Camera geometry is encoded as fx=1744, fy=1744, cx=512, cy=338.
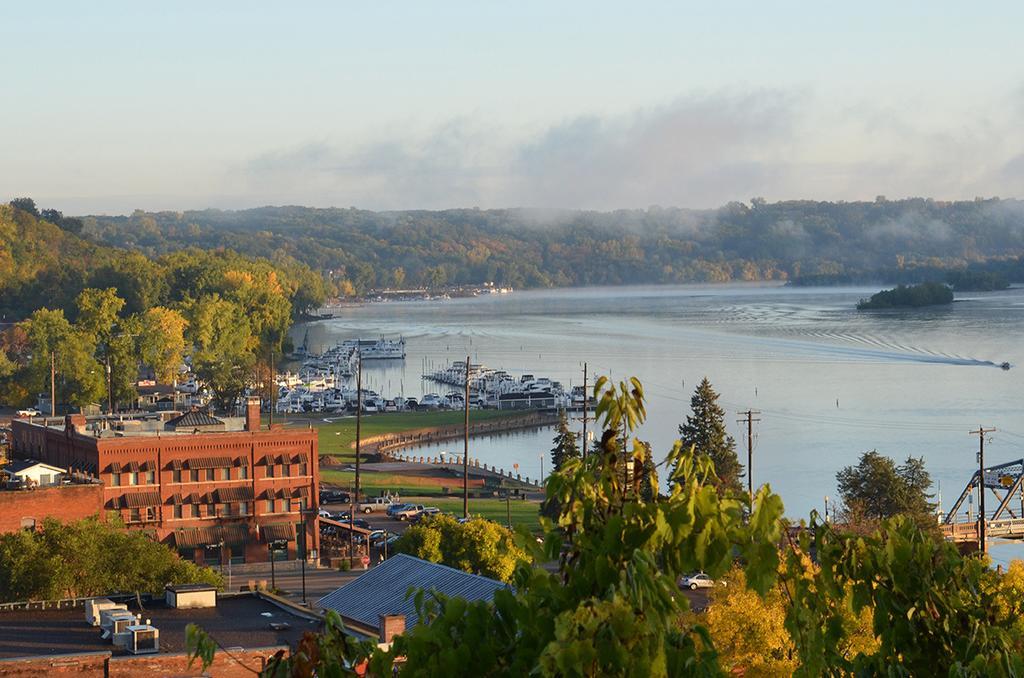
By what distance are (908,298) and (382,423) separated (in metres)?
101

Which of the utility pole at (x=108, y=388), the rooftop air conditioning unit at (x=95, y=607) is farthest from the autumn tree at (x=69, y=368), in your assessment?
the rooftop air conditioning unit at (x=95, y=607)

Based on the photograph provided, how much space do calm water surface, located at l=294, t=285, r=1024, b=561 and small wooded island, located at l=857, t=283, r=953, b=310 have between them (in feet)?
10.1

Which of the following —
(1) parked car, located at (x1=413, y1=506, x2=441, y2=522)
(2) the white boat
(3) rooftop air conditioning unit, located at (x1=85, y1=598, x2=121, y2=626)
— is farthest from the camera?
(2) the white boat

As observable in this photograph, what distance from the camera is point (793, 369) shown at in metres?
Answer: 102

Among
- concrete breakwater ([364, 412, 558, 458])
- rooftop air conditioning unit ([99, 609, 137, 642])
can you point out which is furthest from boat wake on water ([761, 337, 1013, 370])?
rooftop air conditioning unit ([99, 609, 137, 642])

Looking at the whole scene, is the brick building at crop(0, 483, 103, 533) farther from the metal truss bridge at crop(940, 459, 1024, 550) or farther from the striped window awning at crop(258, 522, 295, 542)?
the metal truss bridge at crop(940, 459, 1024, 550)

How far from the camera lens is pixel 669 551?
5.88 m

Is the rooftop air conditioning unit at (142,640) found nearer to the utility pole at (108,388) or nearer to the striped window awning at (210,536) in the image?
the striped window awning at (210,536)

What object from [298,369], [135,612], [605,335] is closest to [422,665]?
[135,612]

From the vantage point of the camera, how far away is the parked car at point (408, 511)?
48.1m

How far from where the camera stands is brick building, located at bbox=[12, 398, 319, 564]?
1599 inches

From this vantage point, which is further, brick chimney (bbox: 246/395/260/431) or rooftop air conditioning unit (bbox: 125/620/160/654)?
brick chimney (bbox: 246/395/260/431)

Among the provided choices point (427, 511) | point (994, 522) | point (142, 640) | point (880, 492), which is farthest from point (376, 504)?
point (142, 640)

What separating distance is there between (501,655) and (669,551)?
27.2 inches
